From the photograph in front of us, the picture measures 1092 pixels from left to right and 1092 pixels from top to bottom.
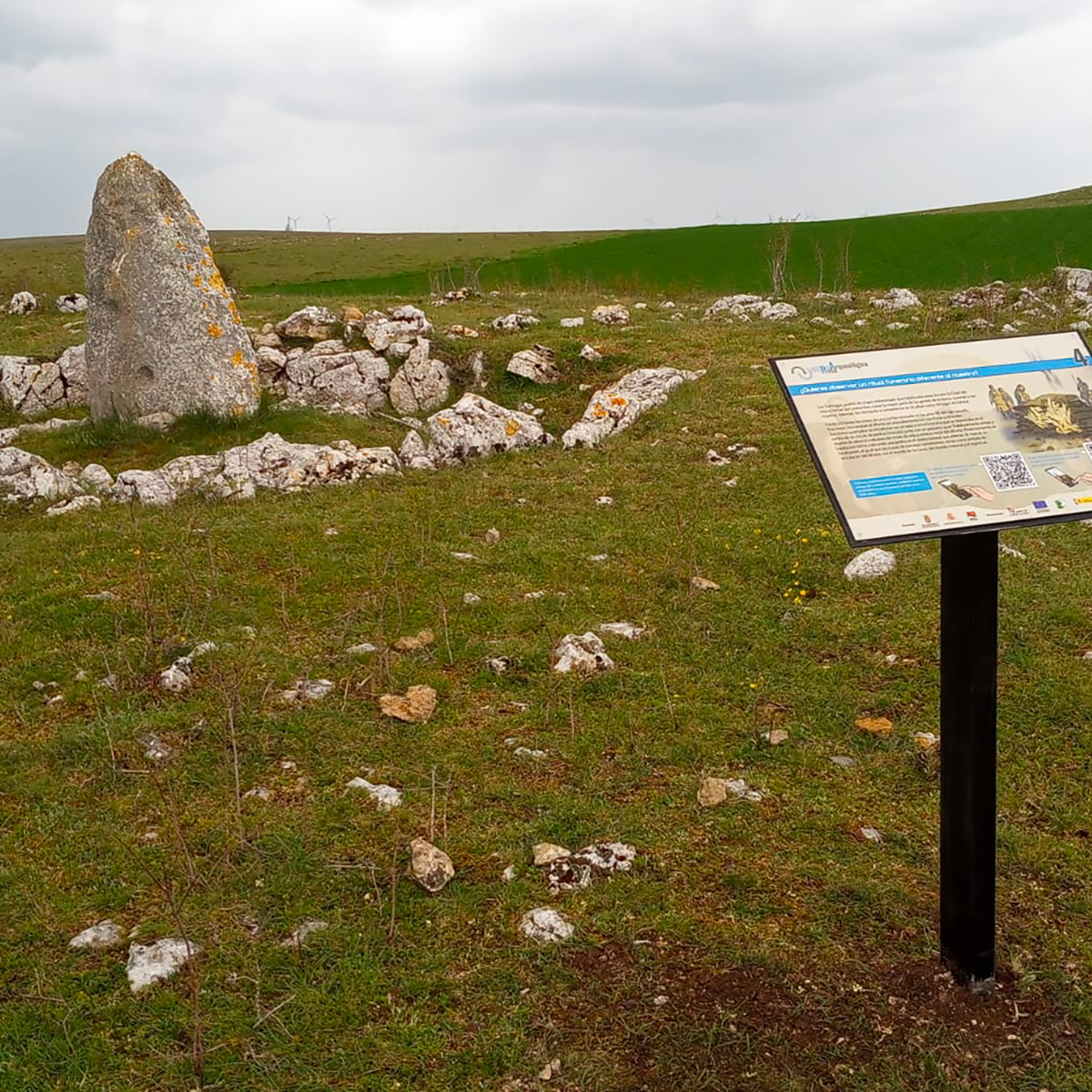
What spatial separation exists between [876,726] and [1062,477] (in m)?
2.48

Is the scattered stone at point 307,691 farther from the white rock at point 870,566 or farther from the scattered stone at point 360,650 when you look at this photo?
the white rock at point 870,566

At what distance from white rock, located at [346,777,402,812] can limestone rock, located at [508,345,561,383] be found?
30.8 ft

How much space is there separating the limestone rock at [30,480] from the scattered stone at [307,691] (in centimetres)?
528

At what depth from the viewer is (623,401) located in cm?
1298

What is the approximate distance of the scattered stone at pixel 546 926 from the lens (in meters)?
4.41

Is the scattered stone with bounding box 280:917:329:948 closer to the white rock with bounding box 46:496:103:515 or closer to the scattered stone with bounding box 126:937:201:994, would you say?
the scattered stone with bounding box 126:937:201:994

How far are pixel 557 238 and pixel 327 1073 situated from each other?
90.1 metres

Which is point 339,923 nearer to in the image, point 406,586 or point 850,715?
point 850,715

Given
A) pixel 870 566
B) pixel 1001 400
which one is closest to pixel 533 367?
pixel 870 566

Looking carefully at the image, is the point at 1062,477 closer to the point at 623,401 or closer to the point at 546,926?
the point at 546,926

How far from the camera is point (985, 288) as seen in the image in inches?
773

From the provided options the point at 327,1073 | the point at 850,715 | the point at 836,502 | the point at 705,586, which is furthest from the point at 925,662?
the point at 327,1073

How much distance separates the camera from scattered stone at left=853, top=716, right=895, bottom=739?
6008mm

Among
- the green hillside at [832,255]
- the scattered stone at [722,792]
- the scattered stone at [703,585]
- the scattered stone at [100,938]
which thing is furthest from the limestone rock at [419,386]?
the green hillside at [832,255]
